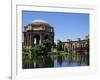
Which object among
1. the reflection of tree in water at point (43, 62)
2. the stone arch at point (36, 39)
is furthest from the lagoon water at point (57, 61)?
the stone arch at point (36, 39)

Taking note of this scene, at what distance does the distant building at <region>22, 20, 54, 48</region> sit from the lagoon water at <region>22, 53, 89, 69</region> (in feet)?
0.59

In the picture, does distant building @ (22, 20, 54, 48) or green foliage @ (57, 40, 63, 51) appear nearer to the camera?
distant building @ (22, 20, 54, 48)

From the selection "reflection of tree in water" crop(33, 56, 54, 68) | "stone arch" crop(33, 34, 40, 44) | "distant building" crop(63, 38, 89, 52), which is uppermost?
"stone arch" crop(33, 34, 40, 44)

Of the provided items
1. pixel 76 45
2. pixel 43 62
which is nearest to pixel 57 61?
pixel 43 62

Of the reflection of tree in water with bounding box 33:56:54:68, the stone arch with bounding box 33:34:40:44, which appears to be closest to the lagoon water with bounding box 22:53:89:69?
the reflection of tree in water with bounding box 33:56:54:68

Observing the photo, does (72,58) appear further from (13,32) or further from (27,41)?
(13,32)

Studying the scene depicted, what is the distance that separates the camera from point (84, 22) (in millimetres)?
2602

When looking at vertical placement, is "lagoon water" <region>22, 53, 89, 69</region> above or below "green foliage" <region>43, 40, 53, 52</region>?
below

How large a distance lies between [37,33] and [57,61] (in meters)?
0.41

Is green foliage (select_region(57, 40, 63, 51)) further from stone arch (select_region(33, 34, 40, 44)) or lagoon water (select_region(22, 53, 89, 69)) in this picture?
stone arch (select_region(33, 34, 40, 44))

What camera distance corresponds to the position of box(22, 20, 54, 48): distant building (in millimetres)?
2361

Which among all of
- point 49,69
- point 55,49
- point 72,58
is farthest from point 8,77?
point 72,58

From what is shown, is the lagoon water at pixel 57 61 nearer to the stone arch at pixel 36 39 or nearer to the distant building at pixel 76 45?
the distant building at pixel 76 45

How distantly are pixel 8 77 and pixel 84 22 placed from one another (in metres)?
1.16
